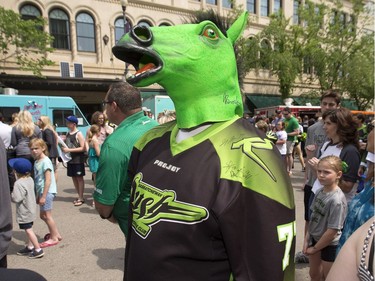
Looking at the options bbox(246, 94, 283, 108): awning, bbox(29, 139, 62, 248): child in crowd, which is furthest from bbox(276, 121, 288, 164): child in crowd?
bbox(246, 94, 283, 108): awning

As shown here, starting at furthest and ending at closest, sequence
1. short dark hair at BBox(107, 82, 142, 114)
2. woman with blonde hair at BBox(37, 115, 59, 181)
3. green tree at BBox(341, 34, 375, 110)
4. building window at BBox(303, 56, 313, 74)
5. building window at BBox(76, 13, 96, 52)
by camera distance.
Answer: building window at BBox(303, 56, 313, 74) → green tree at BBox(341, 34, 375, 110) → building window at BBox(76, 13, 96, 52) → woman with blonde hair at BBox(37, 115, 59, 181) → short dark hair at BBox(107, 82, 142, 114)

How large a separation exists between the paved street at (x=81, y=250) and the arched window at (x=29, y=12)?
15.6 m

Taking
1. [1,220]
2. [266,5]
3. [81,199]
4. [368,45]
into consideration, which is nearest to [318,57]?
[368,45]

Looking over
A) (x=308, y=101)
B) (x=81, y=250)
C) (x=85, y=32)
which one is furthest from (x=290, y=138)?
(x=308, y=101)

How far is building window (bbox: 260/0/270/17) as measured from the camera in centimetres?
2611

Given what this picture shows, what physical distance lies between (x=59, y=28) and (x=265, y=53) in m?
13.3

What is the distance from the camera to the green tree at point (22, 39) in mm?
14516

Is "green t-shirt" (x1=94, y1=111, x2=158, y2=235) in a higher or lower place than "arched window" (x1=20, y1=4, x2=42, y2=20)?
lower

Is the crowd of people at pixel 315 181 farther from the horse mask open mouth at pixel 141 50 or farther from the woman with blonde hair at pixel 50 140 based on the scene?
the woman with blonde hair at pixel 50 140

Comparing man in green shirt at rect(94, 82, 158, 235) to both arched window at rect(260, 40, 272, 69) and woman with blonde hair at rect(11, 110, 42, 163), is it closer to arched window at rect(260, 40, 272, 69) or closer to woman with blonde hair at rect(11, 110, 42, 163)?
woman with blonde hair at rect(11, 110, 42, 163)

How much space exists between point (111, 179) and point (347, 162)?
2134 mm

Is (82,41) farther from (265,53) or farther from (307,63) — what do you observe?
(307,63)

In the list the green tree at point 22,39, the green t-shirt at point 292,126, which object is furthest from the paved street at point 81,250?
the green tree at point 22,39

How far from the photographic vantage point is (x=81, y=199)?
6.43 meters
